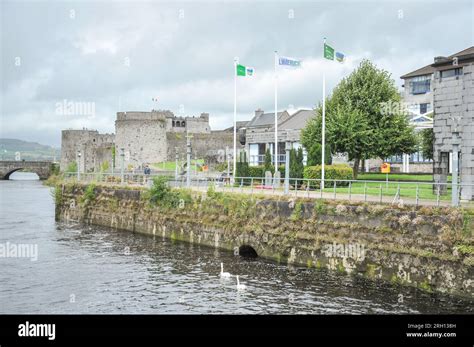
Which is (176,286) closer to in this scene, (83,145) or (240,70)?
(240,70)

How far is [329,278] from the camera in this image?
20234mm

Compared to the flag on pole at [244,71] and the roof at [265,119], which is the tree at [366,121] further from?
the roof at [265,119]

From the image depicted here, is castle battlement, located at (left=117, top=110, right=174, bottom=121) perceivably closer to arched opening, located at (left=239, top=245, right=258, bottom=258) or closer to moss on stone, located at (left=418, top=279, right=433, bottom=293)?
arched opening, located at (left=239, top=245, right=258, bottom=258)

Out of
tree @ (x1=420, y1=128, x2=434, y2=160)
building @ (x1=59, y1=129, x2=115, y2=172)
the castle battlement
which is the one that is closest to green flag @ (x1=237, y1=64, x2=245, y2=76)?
tree @ (x1=420, y1=128, x2=434, y2=160)

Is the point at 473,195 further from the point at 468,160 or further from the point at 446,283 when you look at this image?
the point at 446,283

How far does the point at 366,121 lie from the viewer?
4019cm

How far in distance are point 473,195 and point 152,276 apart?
13.7 m

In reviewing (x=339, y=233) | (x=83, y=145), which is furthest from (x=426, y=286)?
(x=83, y=145)

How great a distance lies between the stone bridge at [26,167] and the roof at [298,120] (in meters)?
72.8

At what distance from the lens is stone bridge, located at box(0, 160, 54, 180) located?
113188mm

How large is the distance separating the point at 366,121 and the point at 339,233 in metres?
20.7

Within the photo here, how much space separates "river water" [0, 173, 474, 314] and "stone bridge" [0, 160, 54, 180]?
90.0 m

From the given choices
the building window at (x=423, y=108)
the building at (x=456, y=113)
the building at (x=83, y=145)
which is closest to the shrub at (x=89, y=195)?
the building at (x=456, y=113)
